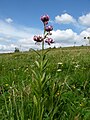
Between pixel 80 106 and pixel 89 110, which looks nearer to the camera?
pixel 89 110

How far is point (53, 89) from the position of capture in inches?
156

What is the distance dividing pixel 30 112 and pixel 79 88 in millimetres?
2564

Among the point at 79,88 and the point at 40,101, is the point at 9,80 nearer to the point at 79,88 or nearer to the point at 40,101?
the point at 79,88

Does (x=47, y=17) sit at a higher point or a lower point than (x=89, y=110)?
higher

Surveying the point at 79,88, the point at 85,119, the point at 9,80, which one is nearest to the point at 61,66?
the point at 9,80

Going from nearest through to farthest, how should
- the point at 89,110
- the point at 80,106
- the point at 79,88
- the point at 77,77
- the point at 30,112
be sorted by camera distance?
the point at 30,112, the point at 89,110, the point at 80,106, the point at 79,88, the point at 77,77

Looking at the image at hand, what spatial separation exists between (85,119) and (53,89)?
58cm

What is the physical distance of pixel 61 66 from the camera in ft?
34.3

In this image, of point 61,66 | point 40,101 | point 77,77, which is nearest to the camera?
point 40,101

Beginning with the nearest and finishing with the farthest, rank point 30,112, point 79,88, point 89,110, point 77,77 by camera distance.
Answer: point 30,112 → point 89,110 → point 79,88 → point 77,77

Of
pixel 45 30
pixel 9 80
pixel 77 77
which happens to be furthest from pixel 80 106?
pixel 9 80

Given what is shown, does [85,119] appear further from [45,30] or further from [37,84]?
[45,30]

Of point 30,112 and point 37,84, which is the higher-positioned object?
point 37,84

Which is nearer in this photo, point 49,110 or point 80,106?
point 49,110
